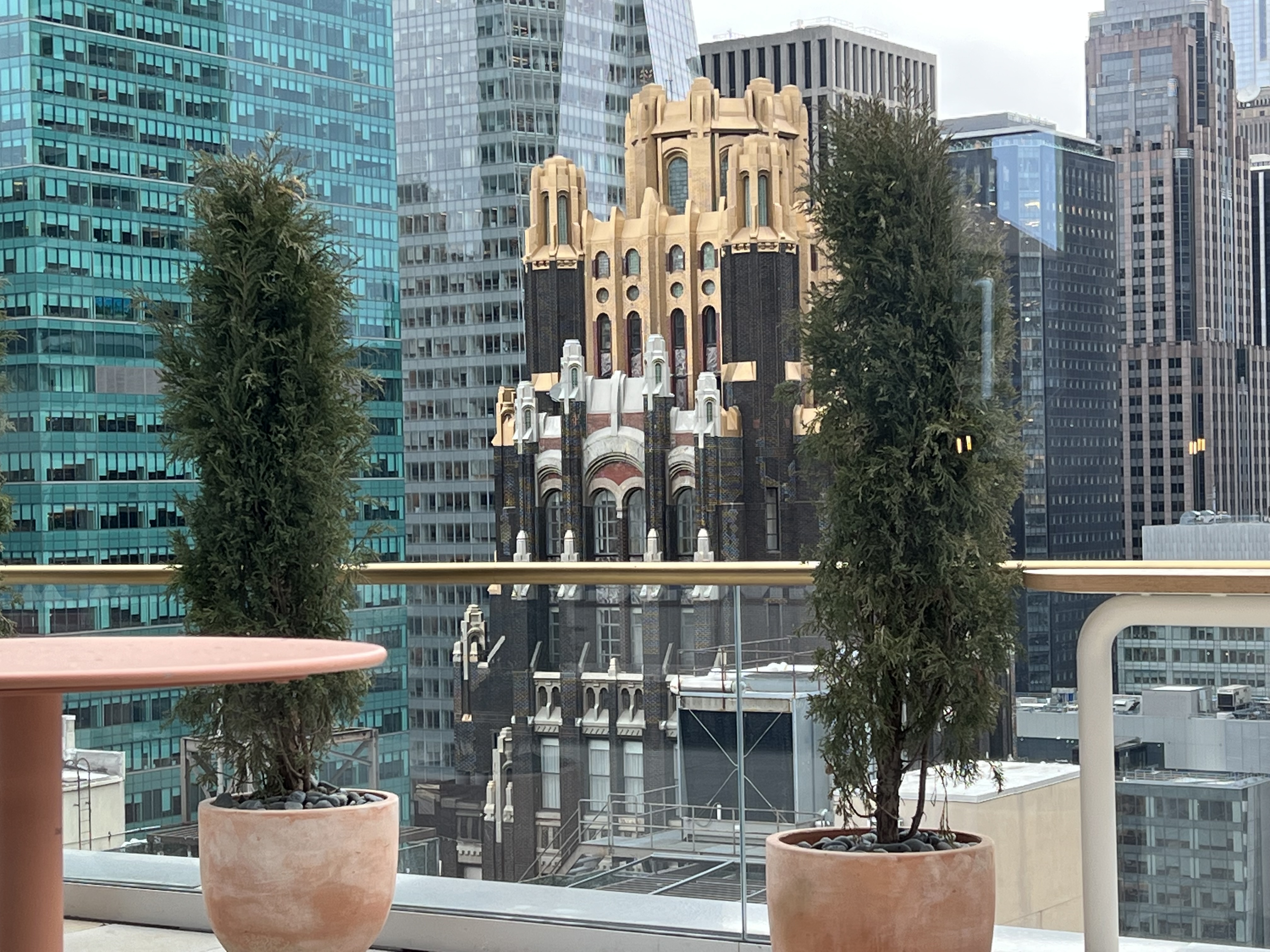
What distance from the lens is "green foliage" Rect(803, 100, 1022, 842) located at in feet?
8.86

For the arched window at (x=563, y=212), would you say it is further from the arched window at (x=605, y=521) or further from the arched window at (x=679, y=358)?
the arched window at (x=605, y=521)

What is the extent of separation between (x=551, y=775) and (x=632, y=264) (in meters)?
44.3

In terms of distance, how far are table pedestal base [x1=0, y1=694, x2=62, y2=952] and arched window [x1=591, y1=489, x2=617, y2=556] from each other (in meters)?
46.1

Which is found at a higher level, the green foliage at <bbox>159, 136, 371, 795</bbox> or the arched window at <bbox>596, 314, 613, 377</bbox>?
the arched window at <bbox>596, 314, 613, 377</bbox>

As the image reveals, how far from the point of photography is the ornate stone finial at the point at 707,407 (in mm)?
44938

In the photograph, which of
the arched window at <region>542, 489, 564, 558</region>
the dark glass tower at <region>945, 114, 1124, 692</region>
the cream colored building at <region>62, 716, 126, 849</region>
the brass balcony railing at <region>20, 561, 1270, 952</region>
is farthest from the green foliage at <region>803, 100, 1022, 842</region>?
the arched window at <region>542, 489, 564, 558</region>

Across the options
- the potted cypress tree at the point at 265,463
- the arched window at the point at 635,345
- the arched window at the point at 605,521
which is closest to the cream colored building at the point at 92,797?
the potted cypress tree at the point at 265,463

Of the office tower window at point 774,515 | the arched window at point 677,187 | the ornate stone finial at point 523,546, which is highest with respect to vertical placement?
the arched window at point 677,187

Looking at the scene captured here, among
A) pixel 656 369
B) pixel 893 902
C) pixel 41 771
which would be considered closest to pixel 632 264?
pixel 656 369

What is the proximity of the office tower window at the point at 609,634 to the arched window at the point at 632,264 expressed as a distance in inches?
1706

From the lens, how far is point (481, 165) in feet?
135

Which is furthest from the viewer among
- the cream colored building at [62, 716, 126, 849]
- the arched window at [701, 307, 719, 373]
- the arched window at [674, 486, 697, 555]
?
the arched window at [701, 307, 719, 373]

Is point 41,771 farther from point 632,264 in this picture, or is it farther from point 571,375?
point 571,375

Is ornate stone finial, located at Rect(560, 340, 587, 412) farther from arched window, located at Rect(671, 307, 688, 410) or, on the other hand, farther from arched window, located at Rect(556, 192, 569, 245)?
arched window, located at Rect(556, 192, 569, 245)
